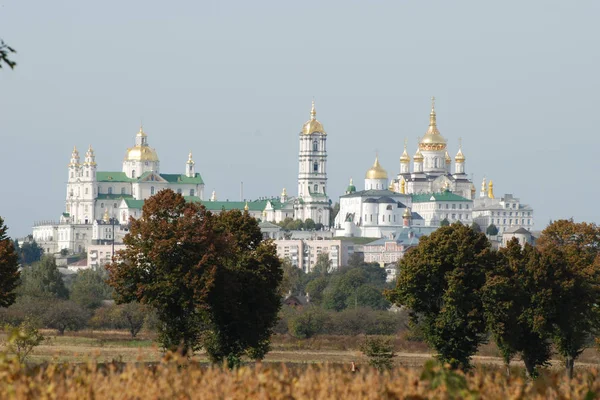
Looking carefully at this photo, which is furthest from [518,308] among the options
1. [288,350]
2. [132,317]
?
[132,317]

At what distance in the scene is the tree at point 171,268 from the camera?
1854 inches

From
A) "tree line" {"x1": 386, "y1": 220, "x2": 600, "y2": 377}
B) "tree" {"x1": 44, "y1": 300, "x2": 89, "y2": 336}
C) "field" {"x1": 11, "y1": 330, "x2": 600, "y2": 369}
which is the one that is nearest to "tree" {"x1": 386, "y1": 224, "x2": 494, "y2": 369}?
"tree line" {"x1": 386, "y1": 220, "x2": 600, "y2": 377}

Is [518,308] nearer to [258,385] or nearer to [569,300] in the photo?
[569,300]

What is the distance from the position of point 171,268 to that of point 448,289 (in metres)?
8.30

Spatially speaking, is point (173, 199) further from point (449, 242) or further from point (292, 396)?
point (292, 396)

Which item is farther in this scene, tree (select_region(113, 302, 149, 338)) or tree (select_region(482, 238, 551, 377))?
tree (select_region(113, 302, 149, 338))

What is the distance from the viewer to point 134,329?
3189 inches

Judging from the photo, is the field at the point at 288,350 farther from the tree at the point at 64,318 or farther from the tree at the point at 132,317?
the tree at the point at 64,318

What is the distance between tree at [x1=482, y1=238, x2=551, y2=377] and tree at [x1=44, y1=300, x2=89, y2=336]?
34.8 m

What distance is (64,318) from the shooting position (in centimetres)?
8312

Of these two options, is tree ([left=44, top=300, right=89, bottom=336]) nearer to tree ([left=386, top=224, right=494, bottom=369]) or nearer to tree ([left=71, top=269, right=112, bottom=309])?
tree ([left=71, top=269, right=112, bottom=309])

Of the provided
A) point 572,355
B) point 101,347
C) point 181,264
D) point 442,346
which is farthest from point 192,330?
point 101,347

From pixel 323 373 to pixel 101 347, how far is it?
3982 cm

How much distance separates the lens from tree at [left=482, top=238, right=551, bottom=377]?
48.4 metres
